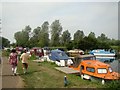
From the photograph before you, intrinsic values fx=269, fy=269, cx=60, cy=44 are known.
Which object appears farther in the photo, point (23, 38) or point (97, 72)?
point (23, 38)

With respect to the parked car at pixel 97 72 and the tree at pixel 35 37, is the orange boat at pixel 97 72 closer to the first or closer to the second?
the parked car at pixel 97 72

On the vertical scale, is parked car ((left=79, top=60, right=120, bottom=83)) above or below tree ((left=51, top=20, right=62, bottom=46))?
below

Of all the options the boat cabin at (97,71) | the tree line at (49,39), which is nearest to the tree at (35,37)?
the tree line at (49,39)

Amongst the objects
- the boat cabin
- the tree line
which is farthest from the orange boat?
the tree line

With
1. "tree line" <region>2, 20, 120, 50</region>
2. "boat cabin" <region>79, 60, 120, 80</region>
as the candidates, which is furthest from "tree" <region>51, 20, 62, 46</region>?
"boat cabin" <region>79, 60, 120, 80</region>

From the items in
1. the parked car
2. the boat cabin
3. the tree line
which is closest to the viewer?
the parked car

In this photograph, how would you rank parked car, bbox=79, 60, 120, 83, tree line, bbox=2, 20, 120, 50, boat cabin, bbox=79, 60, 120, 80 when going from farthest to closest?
tree line, bbox=2, 20, 120, 50, boat cabin, bbox=79, 60, 120, 80, parked car, bbox=79, 60, 120, 83

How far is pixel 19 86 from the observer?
11867 millimetres

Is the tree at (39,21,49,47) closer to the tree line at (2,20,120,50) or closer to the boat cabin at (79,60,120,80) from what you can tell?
the tree line at (2,20,120,50)

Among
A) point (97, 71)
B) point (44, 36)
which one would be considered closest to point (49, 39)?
point (44, 36)

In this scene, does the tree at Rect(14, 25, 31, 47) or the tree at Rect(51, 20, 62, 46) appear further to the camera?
the tree at Rect(51, 20, 62, 46)

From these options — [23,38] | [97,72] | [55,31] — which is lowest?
[97,72]

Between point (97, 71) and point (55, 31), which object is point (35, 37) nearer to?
point (55, 31)

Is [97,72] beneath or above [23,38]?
beneath
